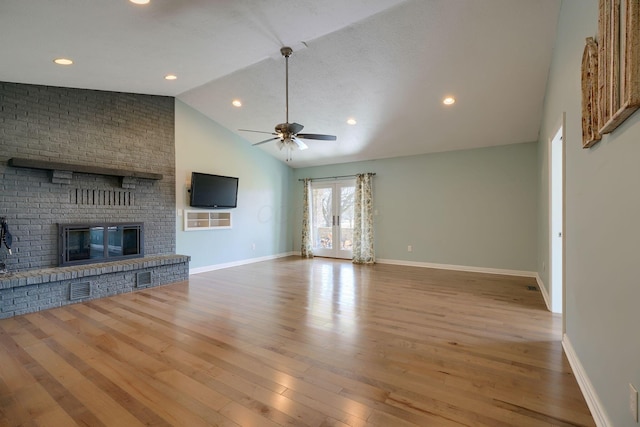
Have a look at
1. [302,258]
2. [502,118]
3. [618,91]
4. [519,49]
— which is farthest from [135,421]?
[302,258]

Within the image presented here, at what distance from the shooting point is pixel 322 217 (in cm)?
834

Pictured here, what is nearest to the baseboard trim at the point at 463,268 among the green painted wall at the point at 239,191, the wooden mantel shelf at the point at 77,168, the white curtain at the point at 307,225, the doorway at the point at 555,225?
the white curtain at the point at 307,225

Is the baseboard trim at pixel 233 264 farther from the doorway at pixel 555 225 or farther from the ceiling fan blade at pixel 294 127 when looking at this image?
the doorway at pixel 555 225

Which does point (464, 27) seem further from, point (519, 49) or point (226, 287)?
point (226, 287)

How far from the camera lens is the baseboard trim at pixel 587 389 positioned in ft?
5.56

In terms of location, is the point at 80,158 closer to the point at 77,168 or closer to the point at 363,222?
the point at 77,168

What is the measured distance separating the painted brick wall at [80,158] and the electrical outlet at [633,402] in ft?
19.5

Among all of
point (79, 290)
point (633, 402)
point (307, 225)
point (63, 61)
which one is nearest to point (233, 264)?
point (307, 225)

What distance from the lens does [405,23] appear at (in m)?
3.30

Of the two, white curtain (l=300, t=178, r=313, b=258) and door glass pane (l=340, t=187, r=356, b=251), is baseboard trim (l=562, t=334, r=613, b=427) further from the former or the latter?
white curtain (l=300, t=178, r=313, b=258)

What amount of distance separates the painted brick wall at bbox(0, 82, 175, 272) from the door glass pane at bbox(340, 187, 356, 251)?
4028 mm

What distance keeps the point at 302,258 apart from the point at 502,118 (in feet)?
17.7

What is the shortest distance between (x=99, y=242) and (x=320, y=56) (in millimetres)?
4345

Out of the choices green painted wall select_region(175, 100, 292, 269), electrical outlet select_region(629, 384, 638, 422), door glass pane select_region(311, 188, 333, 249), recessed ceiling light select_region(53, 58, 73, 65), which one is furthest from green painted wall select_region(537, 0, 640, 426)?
door glass pane select_region(311, 188, 333, 249)
